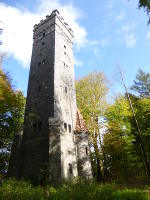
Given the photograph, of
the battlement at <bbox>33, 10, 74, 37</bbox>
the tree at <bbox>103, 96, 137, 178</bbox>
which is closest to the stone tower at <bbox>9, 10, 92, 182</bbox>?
the battlement at <bbox>33, 10, 74, 37</bbox>

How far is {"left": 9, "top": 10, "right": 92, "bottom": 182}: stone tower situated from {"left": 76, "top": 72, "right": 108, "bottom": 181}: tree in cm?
227

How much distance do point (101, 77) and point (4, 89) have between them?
11.9m

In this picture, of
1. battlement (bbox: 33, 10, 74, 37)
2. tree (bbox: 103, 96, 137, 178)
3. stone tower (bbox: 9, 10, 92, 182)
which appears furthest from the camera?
battlement (bbox: 33, 10, 74, 37)

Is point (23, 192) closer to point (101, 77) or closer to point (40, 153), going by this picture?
point (40, 153)

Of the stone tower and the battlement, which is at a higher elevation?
the battlement

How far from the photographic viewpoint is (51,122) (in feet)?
46.5

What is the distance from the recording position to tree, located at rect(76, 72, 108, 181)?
18953 millimetres

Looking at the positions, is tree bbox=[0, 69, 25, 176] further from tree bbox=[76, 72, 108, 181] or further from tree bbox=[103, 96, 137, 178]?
tree bbox=[103, 96, 137, 178]

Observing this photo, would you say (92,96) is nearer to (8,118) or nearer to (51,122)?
(51,122)

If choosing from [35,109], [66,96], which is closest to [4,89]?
[35,109]

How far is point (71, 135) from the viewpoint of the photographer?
16.0 metres

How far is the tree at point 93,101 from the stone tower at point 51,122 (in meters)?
2.27

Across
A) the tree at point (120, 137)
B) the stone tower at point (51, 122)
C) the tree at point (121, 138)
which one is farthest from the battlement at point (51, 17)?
the tree at point (120, 137)

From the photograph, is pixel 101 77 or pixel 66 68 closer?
pixel 66 68
